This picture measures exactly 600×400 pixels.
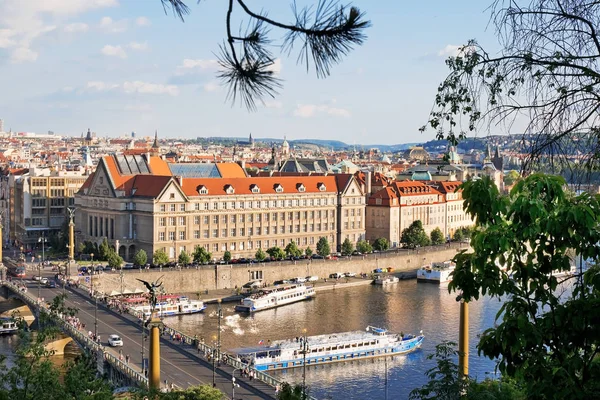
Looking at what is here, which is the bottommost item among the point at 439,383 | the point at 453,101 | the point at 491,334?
the point at 439,383

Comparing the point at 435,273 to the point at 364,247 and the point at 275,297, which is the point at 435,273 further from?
the point at 275,297

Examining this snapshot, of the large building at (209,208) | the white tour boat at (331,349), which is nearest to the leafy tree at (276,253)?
the large building at (209,208)

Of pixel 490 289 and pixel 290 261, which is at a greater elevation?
pixel 490 289

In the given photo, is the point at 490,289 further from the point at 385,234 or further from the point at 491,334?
the point at 385,234

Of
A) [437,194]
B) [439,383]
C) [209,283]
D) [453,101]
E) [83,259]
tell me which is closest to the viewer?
[453,101]

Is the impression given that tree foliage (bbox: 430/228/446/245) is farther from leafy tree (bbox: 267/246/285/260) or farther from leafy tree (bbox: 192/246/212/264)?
leafy tree (bbox: 192/246/212/264)

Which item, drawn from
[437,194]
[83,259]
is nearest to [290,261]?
[83,259]
